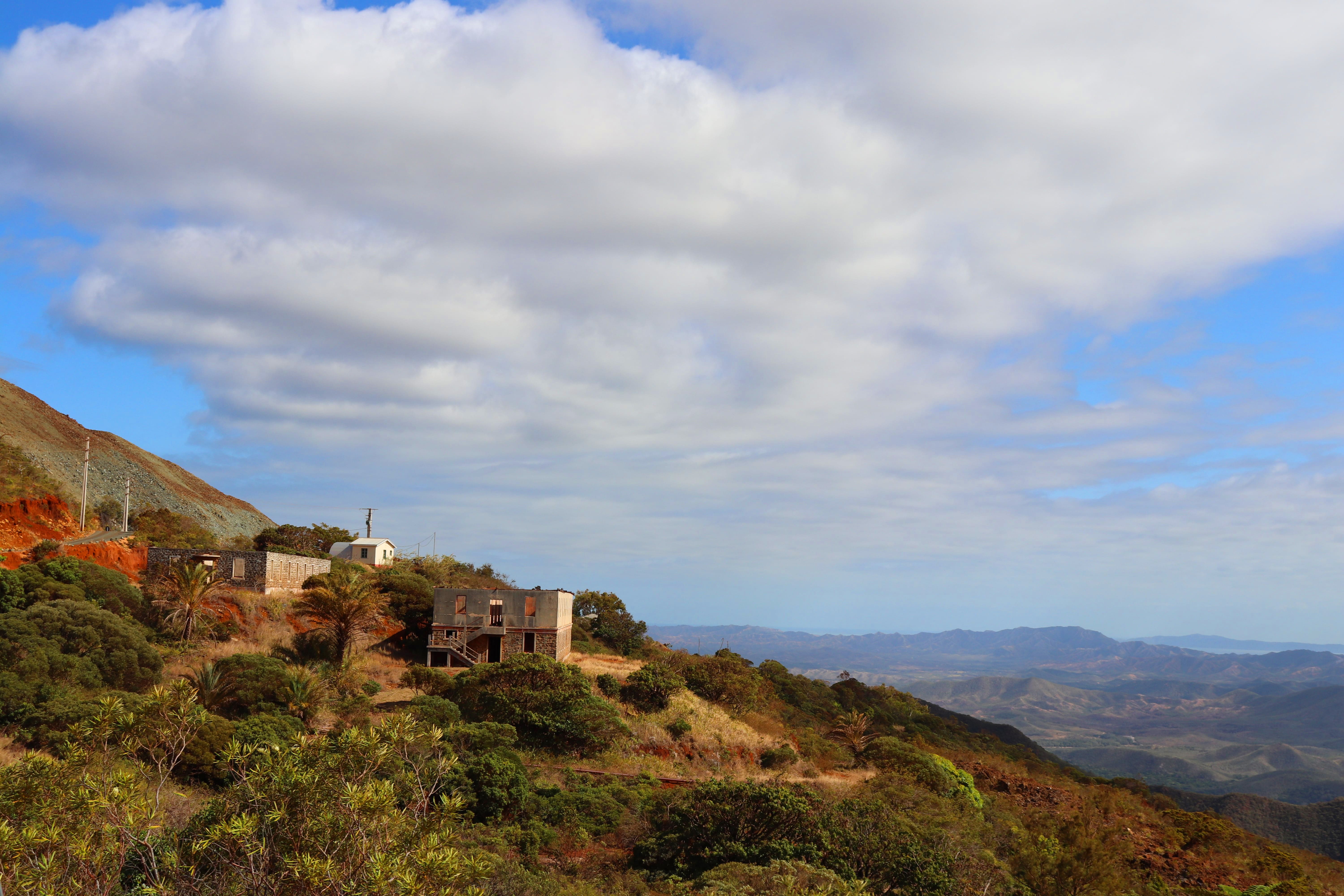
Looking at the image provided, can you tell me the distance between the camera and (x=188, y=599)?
33.9m

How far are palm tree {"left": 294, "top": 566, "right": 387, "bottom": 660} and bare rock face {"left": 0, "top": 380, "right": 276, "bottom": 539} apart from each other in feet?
134

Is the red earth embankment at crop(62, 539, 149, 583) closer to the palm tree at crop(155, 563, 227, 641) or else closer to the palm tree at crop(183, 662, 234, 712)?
the palm tree at crop(155, 563, 227, 641)

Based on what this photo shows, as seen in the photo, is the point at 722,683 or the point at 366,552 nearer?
the point at 722,683

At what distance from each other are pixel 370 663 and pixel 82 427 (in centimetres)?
6914

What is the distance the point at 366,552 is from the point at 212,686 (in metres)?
33.6

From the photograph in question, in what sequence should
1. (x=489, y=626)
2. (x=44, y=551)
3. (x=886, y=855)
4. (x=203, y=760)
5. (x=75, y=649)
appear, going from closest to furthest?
(x=886, y=855)
(x=203, y=760)
(x=75, y=649)
(x=44, y=551)
(x=489, y=626)

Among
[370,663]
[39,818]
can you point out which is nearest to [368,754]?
[39,818]

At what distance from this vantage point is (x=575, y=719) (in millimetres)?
31359

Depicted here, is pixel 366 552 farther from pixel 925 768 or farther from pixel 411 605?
pixel 925 768

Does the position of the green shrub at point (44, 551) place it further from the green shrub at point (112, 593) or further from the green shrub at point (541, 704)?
the green shrub at point (541, 704)

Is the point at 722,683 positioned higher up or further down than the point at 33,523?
further down

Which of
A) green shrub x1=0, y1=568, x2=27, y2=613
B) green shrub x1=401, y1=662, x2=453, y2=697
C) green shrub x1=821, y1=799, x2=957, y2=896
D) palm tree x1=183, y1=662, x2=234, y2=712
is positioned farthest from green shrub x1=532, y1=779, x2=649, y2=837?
green shrub x1=0, y1=568, x2=27, y2=613

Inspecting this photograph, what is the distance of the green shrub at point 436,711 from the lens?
2811 cm

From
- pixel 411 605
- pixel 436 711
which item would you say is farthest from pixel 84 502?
pixel 436 711
